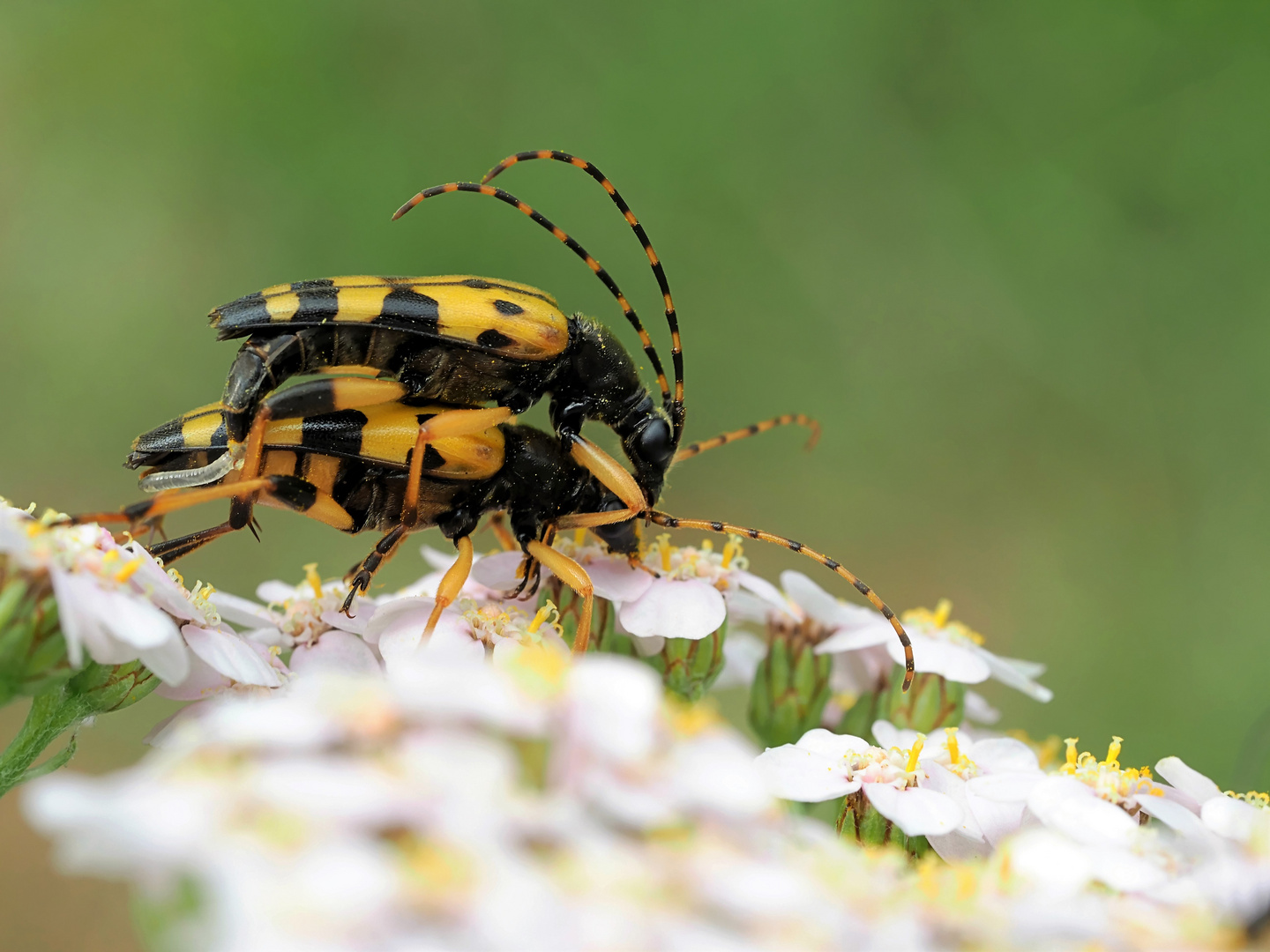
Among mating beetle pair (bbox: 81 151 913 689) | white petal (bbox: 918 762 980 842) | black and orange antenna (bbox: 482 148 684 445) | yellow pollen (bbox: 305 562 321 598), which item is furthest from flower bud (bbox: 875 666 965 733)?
yellow pollen (bbox: 305 562 321 598)

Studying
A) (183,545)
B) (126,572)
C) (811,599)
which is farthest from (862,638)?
(126,572)

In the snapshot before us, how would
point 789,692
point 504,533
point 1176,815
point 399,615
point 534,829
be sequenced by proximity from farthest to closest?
1. point 504,533
2. point 789,692
3. point 399,615
4. point 1176,815
5. point 534,829

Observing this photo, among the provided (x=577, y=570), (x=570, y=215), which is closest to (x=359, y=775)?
(x=577, y=570)

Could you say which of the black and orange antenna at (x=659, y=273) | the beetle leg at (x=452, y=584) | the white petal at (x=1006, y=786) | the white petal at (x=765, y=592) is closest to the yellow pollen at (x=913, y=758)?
the white petal at (x=1006, y=786)

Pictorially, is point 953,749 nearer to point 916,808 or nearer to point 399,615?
point 916,808

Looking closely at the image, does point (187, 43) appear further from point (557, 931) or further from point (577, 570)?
point (557, 931)

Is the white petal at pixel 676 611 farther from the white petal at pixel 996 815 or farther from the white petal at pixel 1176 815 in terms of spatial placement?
the white petal at pixel 1176 815
